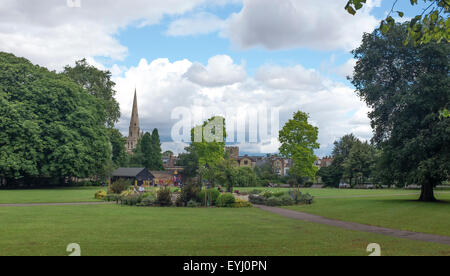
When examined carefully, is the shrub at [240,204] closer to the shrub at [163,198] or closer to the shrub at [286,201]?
the shrub at [286,201]

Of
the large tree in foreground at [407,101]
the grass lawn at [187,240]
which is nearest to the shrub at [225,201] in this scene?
the grass lawn at [187,240]

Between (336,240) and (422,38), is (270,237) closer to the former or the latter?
(336,240)

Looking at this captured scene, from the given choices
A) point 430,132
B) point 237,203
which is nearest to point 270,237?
point 237,203

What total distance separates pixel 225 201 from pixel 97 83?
47.3 metres

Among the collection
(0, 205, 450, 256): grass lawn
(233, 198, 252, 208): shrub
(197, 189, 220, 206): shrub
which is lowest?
(233, 198, 252, 208): shrub

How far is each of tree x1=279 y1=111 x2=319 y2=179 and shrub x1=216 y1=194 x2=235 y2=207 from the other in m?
8.08

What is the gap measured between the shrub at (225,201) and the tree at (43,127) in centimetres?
2746

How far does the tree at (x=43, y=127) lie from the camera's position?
46.4m

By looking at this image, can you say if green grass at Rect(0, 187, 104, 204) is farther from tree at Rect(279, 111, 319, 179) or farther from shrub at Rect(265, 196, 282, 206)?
tree at Rect(279, 111, 319, 179)

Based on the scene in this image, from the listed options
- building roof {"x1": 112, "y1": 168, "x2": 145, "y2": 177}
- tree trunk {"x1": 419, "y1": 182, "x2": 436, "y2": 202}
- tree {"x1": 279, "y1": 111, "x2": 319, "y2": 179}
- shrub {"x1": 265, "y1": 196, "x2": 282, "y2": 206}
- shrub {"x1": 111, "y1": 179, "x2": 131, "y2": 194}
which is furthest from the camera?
building roof {"x1": 112, "y1": 168, "x2": 145, "y2": 177}

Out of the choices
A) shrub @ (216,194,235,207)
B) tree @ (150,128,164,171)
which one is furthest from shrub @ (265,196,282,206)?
tree @ (150,128,164,171)

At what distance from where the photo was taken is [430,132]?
28.5 m

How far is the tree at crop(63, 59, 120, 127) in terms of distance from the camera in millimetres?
66438
